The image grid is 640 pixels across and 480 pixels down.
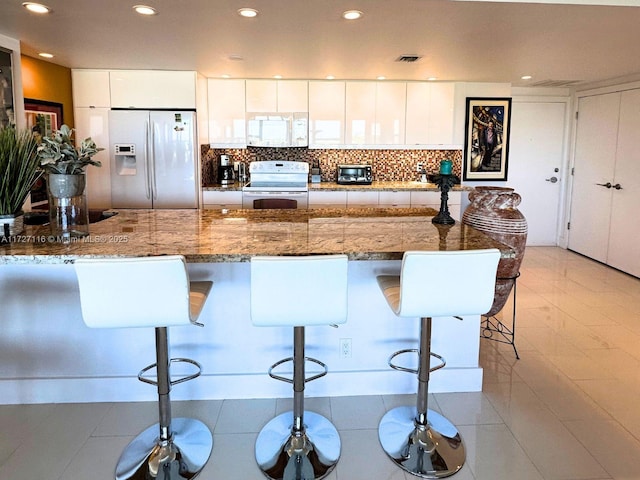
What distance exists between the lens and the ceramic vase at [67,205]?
2.45 metres

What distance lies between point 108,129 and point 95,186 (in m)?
0.62

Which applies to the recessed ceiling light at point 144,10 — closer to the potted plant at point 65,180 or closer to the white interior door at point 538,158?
the potted plant at point 65,180

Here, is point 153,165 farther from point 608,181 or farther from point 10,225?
point 608,181

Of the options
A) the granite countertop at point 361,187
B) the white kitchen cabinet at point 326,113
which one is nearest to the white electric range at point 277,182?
the granite countertop at point 361,187

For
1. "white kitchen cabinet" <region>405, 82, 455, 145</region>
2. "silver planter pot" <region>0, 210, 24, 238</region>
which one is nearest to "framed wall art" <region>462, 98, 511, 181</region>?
"white kitchen cabinet" <region>405, 82, 455, 145</region>

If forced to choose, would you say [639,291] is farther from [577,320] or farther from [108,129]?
[108,129]

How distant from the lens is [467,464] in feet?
7.18

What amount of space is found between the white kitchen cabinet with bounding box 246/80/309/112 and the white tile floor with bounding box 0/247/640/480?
136 inches

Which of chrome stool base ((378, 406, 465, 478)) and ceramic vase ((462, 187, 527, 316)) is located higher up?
ceramic vase ((462, 187, 527, 316))

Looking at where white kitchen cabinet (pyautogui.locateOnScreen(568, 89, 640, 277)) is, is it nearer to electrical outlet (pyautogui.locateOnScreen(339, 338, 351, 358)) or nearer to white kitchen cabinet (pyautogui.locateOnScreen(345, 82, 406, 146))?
white kitchen cabinet (pyautogui.locateOnScreen(345, 82, 406, 146))

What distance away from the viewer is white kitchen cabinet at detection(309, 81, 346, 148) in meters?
5.50

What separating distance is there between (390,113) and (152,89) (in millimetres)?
2630

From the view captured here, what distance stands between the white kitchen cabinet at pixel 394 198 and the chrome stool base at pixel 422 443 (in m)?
3.21

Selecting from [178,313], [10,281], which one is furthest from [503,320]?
[10,281]
